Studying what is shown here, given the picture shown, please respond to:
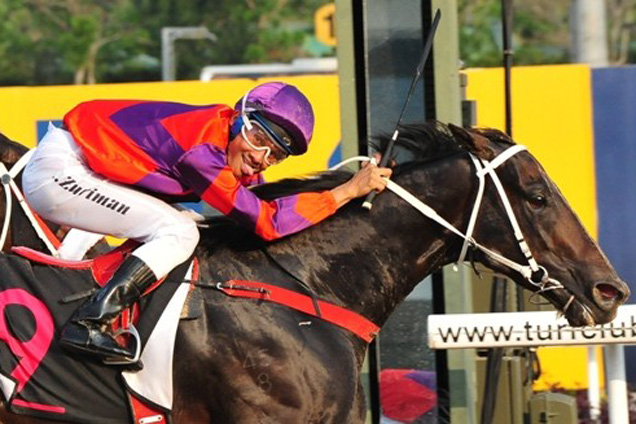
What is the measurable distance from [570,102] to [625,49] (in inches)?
636

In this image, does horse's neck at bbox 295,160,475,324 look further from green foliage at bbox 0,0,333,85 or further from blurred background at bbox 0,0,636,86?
green foliage at bbox 0,0,333,85

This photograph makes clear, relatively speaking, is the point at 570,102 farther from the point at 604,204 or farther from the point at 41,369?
the point at 41,369

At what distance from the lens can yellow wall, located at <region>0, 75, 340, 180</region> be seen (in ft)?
29.9

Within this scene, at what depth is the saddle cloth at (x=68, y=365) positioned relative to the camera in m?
4.55

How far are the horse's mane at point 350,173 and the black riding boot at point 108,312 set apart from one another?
401mm

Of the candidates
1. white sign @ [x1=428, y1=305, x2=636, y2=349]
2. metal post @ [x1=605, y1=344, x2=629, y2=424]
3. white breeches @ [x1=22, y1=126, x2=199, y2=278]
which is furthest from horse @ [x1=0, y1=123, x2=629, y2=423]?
metal post @ [x1=605, y1=344, x2=629, y2=424]

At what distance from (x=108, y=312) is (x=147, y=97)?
484cm

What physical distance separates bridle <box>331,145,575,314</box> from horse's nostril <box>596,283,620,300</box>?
0.10 m

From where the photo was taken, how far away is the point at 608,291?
4840 mm

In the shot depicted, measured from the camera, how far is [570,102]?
897 centimetres

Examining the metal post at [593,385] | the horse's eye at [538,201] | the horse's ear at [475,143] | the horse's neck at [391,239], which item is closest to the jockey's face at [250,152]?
the horse's neck at [391,239]

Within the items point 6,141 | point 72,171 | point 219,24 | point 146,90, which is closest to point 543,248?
point 72,171

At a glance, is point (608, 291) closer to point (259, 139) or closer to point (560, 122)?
point (259, 139)

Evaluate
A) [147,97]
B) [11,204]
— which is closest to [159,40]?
[147,97]
